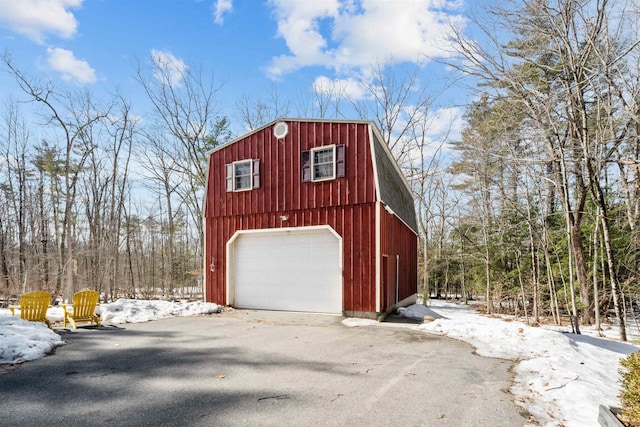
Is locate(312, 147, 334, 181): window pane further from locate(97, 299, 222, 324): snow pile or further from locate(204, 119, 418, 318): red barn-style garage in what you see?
locate(97, 299, 222, 324): snow pile

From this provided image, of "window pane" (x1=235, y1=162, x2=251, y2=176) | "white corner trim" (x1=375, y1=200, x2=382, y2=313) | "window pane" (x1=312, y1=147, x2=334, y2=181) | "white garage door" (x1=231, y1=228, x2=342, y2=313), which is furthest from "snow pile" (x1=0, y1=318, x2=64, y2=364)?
"window pane" (x1=312, y1=147, x2=334, y2=181)

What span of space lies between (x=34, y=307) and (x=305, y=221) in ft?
20.9

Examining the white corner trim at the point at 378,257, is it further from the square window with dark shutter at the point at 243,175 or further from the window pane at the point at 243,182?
the window pane at the point at 243,182

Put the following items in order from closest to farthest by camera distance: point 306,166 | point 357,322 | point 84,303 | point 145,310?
point 84,303 < point 357,322 < point 145,310 < point 306,166

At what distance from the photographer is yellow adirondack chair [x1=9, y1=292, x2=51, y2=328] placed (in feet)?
23.2

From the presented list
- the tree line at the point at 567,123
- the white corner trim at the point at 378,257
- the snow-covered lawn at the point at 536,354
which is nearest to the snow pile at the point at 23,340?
the snow-covered lawn at the point at 536,354

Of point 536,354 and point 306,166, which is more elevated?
point 306,166

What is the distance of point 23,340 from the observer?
557cm

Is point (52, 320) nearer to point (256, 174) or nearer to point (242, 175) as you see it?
point (242, 175)

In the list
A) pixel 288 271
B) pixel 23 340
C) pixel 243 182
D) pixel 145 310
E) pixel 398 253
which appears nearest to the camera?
pixel 23 340

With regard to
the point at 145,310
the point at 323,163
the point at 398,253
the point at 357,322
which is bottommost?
the point at 357,322

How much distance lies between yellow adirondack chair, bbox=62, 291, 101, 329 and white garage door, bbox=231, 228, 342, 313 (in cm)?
414

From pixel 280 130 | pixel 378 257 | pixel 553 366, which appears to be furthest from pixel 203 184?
pixel 553 366

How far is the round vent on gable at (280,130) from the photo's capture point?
35.0 ft
